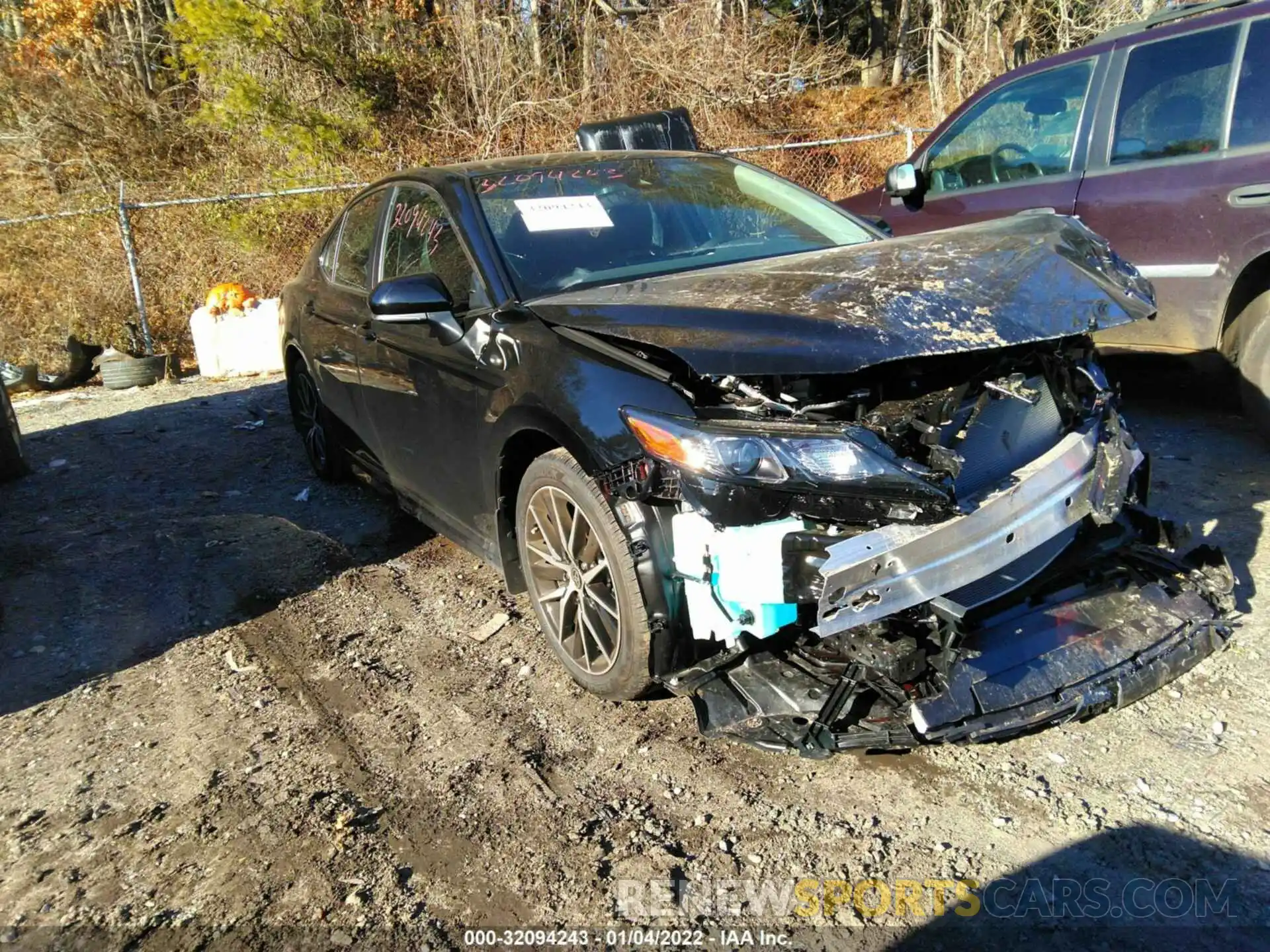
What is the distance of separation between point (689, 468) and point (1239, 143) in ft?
12.1

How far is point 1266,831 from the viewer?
225 centimetres

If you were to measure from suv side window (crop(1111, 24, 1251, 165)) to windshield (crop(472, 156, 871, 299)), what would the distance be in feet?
6.12

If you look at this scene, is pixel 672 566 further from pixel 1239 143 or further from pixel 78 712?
pixel 1239 143

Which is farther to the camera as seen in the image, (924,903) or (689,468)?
(689,468)

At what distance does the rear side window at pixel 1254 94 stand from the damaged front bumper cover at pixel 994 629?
240cm

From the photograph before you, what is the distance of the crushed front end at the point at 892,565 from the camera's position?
2268mm

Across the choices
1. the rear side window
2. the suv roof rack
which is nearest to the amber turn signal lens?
the rear side window

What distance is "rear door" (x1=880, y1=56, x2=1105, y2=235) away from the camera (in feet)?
16.6

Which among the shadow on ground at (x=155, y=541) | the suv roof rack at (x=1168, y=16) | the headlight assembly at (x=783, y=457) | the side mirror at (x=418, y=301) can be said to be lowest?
the shadow on ground at (x=155, y=541)

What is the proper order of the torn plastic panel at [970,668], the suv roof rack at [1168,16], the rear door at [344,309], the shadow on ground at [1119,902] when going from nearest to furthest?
1. the shadow on ground at [1119,902]
2. the torn plastic panel at [970,668]
3. the rear door at [344,309]
4. the suv roof rack at [1168,16]

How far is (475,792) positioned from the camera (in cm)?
268

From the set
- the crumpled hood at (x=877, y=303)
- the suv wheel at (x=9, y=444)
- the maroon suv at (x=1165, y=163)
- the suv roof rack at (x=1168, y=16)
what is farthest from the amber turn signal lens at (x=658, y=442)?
the suv wheel at (x=9, y=444)

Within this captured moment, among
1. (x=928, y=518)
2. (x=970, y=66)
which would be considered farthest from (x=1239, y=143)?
(x=970, y=66)

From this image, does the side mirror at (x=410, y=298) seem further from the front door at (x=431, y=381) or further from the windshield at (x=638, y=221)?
the windshield at (x=638, y=221)
